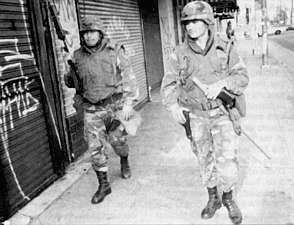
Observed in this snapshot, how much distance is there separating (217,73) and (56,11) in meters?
2.59

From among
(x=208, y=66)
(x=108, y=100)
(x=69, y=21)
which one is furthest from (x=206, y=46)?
(x=69, y=21)

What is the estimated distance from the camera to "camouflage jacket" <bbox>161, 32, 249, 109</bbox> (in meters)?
3.03

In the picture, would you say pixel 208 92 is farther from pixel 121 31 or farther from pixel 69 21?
pixel 121 31

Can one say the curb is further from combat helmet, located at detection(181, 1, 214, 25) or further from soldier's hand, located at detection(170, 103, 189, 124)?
combat helmet, located at detection(181, 1, 214, 25)

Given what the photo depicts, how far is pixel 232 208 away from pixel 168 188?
0.93m

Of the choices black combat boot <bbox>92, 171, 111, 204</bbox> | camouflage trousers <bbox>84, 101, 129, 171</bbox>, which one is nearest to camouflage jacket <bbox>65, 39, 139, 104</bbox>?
camouflage trousers <bbox>84, 101, 129, 171</bbox>

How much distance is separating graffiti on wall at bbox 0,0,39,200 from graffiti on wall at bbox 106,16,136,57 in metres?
2.98

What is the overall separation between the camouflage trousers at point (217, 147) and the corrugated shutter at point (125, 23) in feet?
11.2

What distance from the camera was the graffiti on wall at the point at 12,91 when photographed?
3596mm

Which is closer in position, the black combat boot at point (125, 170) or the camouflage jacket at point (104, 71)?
the camouflage jacket at point (104, 71)

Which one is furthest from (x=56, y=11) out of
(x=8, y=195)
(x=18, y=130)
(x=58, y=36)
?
(x=8, y=195)

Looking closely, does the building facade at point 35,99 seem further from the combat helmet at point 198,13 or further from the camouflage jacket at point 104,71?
the combat helmet at point 198,13

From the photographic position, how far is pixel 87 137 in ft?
12.8

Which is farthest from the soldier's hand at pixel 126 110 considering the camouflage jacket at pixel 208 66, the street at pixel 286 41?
the street at pixel 286 41
